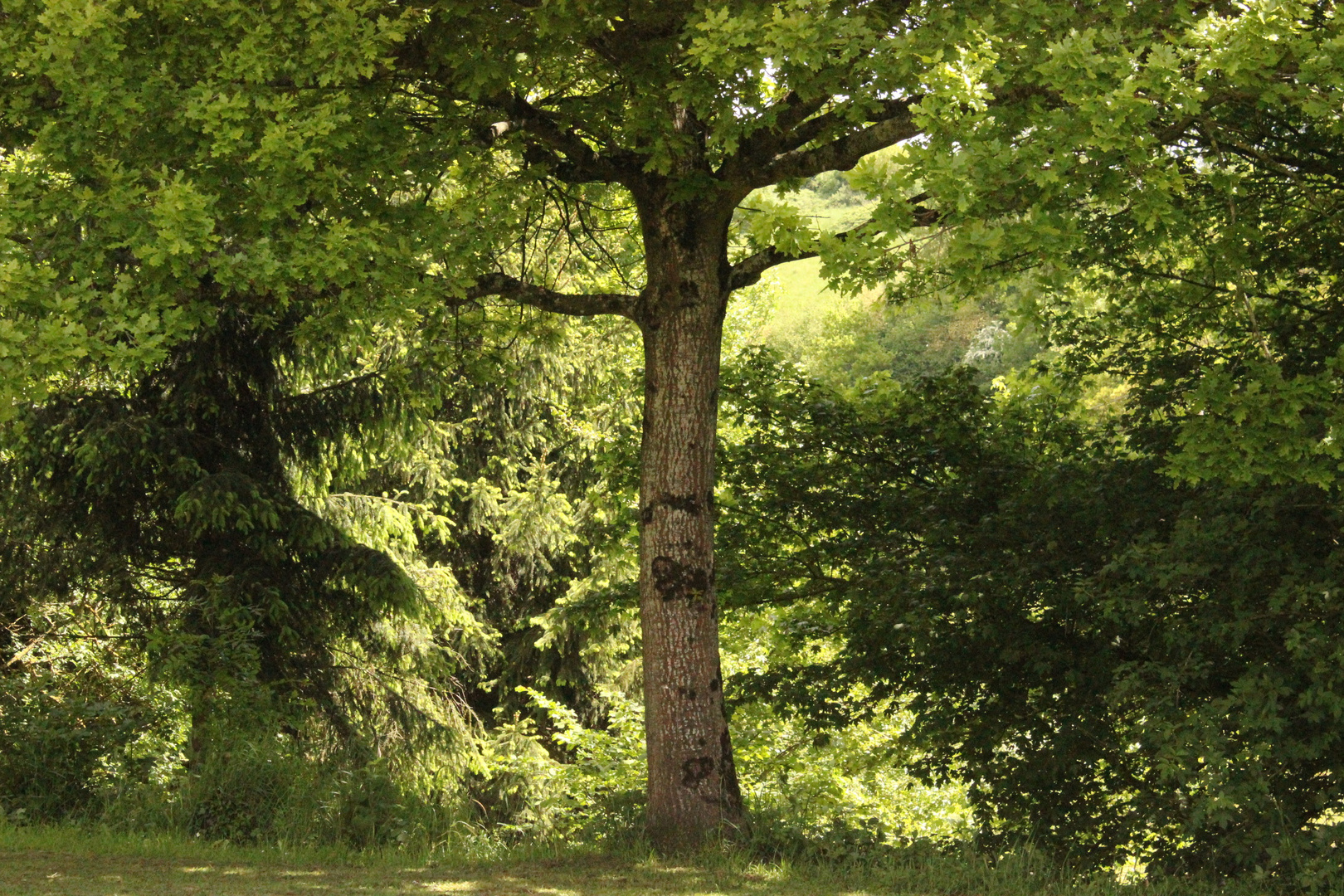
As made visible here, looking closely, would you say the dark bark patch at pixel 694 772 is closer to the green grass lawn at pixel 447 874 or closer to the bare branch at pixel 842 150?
the green grass lawn at pixel 447 874

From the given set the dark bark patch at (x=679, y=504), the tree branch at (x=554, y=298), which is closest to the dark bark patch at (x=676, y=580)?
the dark bark patch at (x=679, y=504)

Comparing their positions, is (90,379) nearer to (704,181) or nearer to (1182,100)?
(704,181)

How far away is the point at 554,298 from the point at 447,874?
4.14 meters

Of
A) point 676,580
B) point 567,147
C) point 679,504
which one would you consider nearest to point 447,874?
point 676,580

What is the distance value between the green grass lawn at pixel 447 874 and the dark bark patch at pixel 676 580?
1719 mm

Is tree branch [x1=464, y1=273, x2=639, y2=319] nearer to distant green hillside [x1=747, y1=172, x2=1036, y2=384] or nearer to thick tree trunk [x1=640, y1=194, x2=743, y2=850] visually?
thick tree trunk [x1=640, y1=194, x2=743, y2=850]

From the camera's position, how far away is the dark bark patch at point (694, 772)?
8.27 m

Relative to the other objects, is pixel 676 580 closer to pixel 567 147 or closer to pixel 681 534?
pixel 681 534

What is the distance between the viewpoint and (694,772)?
827 cm

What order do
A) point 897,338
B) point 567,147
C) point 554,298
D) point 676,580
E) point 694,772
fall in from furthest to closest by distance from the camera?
point 897,338, point 554,298, point 567,147, point 676,580, point 694,772

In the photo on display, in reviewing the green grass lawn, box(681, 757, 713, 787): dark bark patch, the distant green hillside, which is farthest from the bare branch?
the distant green hillside

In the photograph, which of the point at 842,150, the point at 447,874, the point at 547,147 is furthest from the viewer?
the point at 547,147

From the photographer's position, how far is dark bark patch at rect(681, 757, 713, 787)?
8.27 meters

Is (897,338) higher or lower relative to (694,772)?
higher
